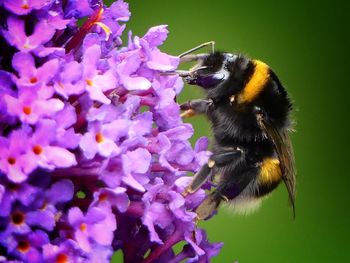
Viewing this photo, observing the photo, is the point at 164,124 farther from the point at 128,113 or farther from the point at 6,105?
the point at 6,105

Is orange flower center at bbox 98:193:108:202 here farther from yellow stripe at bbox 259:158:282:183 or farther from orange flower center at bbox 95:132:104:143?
yellow stripe at bbox 259:158:282:183

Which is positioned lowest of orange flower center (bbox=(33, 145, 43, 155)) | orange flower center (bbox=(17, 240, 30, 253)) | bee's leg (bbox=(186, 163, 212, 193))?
orange flower center (bbox=(17, 240, 30, 253))

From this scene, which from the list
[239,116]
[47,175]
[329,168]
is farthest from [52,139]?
[329,168]

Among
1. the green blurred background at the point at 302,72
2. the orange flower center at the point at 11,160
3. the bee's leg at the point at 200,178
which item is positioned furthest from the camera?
the green blurred background at the point at 302,72

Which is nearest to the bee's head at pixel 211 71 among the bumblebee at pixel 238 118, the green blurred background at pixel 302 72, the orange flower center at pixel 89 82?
the bumblebee at pixel 238 118

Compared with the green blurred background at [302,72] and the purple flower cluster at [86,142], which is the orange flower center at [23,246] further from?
the green blurred background at [302,72]

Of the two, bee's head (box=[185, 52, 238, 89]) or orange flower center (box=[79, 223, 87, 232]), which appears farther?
bee's head (box=[185, 52, 238, 89])

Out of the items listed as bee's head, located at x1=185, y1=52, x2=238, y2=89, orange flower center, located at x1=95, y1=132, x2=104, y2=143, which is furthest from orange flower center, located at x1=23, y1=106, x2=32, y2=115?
bee's head, located at x1=185, y1=52, x2=238, y2=89

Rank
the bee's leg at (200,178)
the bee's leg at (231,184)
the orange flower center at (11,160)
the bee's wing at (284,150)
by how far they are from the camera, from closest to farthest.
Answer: the orange flower center at (11,160) → the bee's leg at (200,178) → the bee's leg at (231,184) → the bee's wing at (284,150)
